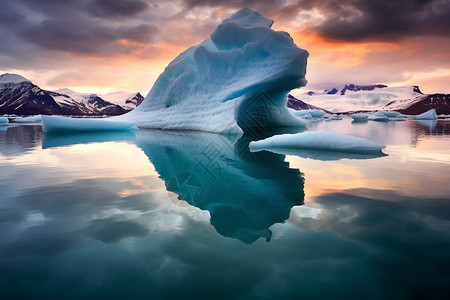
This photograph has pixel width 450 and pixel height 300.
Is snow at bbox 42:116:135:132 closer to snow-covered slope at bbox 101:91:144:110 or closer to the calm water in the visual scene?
the calm water

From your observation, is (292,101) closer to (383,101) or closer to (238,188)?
(383,101)

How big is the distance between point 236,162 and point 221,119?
248 inches

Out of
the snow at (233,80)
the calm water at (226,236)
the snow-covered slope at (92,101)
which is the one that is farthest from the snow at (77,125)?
the snow-covered slope at (92,101)

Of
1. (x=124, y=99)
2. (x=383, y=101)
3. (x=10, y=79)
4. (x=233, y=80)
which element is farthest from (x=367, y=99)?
(x=10, y=79)

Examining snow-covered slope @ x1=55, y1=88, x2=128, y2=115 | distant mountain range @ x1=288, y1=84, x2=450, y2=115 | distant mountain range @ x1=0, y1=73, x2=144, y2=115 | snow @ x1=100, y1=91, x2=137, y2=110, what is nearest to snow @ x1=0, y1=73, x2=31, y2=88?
distant mountain range @ x1=0, y1=73, x2=144, y2=115

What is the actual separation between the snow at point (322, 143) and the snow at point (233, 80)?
376 cm

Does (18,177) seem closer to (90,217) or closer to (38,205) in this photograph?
(38,205)

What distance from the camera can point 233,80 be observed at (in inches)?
477

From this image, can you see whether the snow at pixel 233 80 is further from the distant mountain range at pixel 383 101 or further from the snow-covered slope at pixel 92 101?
the snow-covered slope at pixel 92 101

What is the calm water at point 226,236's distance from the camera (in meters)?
1.34

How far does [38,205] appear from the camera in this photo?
253cm

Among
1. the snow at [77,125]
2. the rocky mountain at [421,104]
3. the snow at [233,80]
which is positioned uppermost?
the rocky mountain at [421,104]

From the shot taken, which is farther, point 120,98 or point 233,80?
point 120,98

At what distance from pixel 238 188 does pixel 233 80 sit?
9720mm
